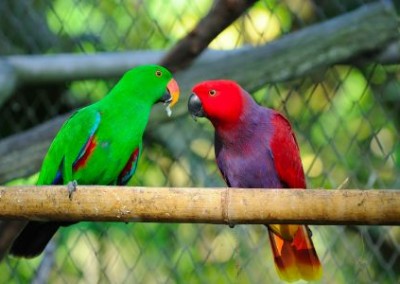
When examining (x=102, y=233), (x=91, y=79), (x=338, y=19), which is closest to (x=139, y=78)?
(x=91, y=79)

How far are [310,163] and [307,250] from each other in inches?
33.8

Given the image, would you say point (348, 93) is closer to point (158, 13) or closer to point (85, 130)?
point (158, 13)

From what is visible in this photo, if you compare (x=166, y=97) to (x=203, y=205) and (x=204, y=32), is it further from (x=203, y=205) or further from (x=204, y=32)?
(x=203, y=205)

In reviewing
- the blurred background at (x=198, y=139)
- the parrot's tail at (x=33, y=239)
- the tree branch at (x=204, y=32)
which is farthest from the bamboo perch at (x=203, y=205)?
the blurred background at (x=198, y=139)

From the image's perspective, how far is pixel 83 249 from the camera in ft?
9.40

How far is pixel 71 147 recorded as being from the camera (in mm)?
2025

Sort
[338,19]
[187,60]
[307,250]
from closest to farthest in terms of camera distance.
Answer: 1. [307,250]
2. [187,60]
3. [338,19]

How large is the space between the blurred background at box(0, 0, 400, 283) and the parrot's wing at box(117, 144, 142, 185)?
0.46 metres

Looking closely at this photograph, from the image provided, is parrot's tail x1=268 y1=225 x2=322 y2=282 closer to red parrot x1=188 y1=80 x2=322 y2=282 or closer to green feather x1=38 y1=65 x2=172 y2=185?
red parrot x1=188 y1=80 x2=322 y2=282

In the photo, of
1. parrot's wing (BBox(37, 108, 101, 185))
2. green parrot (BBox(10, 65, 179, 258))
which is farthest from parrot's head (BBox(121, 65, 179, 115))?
parrot's wing (BBox(37, 108, 101, 185))

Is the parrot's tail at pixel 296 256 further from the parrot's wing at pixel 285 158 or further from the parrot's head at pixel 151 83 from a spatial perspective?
the parrot's head at pixel 151 83

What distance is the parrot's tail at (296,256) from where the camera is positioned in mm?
1991

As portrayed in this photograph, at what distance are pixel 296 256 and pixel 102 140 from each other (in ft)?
→ 1.53

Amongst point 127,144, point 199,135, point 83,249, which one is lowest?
point 83,249
